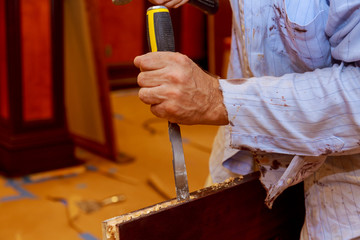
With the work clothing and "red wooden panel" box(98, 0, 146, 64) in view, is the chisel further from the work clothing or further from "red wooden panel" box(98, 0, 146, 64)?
"red wooden panel" box(98, 0, 146, 64)

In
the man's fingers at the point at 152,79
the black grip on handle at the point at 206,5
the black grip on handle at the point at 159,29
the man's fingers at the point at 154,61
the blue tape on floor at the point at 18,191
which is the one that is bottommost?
the blue tape on floor at the point at 18,191

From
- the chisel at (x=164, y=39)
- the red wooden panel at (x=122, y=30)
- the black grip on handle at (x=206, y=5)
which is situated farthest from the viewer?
the red wooden panel at (x=122, y=30)

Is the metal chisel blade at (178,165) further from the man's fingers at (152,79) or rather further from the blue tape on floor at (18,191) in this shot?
the blue tape on floor at (18,191)

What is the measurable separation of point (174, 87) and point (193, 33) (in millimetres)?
6230

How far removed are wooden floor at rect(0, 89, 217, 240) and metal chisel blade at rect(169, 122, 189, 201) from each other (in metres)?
1.04

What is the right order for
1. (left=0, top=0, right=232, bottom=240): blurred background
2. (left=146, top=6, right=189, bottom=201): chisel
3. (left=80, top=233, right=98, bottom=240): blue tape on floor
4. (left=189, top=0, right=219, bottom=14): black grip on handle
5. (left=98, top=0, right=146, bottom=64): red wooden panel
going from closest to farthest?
(left=146, top=6, right=189, bottom=201): chisel < (left=189, top=0, right=219, bottom=14): black grip on handle < (left=80, top=233, right=98, bottom=240): blue tape on floor < (left=0, top=0, right=232, bottom=240): blurred background < (left=98, top=0, right=146, bottom=64): red wooden panel

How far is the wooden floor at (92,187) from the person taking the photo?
2.27m

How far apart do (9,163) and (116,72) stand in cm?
326

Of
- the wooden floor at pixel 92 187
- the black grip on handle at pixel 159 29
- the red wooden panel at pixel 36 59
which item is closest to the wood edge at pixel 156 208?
the black grip on handle at pixel 159 29

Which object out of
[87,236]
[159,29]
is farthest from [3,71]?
[159,29]

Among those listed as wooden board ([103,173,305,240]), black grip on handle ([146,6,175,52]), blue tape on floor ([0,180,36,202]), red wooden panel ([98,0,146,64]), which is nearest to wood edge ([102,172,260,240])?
wooden board ([103,173,305,240])

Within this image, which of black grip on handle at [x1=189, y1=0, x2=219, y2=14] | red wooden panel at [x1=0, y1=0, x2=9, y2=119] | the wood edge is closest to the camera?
the wood edge

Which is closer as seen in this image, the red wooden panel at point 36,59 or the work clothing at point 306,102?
the work clothing at point 306,102

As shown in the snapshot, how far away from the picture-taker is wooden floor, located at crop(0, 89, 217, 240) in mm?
2268
